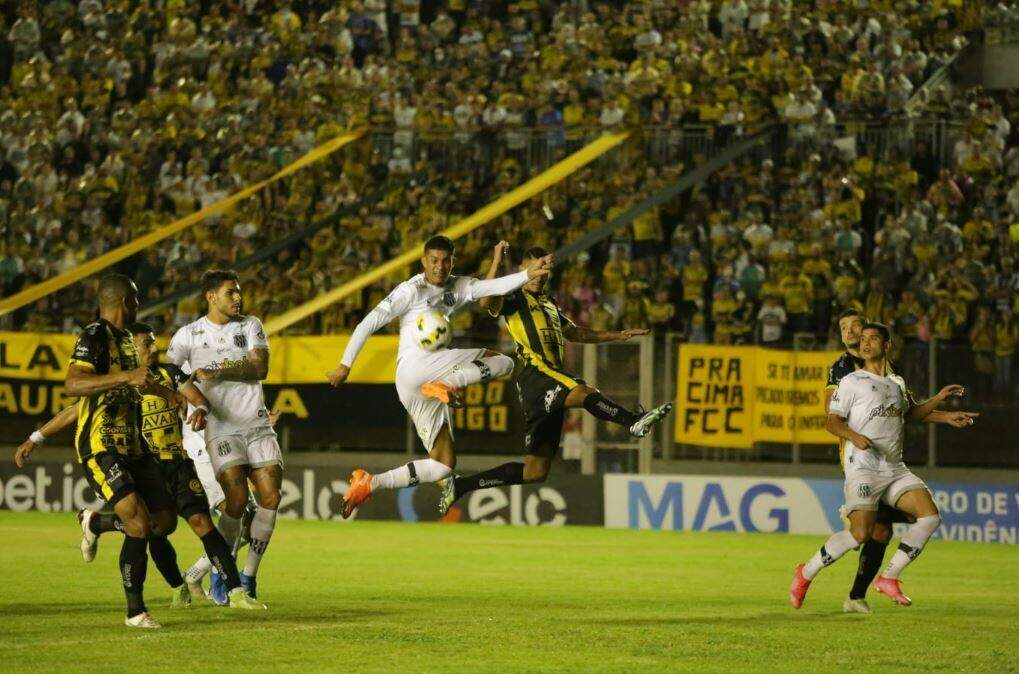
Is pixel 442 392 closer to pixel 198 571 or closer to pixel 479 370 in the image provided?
pixel 479 370

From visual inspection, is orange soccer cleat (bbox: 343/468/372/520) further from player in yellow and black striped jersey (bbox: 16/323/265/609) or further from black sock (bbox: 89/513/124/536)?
black sock (bbox: 89/513/124/536)

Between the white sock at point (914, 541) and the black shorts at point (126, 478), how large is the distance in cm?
497

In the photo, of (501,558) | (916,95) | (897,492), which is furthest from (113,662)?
(916,95)

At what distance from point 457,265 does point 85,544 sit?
41.1 feet

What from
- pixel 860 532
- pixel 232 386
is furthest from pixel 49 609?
pixel 860 532

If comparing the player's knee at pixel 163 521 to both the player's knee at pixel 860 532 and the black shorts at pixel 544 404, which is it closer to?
the black shorts at pixel 544 404

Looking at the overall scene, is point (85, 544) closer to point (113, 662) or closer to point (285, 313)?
point (113, 662)

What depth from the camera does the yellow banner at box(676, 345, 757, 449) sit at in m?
21.0

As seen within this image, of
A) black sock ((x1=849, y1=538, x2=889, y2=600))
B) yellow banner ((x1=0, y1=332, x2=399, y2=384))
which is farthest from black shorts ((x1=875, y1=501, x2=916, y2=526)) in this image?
yellow banner ((x1=0, y1=332, x2=399, y2=384))

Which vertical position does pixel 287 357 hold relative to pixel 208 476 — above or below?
above

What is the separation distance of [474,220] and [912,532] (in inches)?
573

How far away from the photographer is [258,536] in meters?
12.1

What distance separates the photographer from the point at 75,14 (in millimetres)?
34250

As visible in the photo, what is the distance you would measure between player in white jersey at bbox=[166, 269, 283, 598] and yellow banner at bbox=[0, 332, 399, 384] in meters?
9.20
